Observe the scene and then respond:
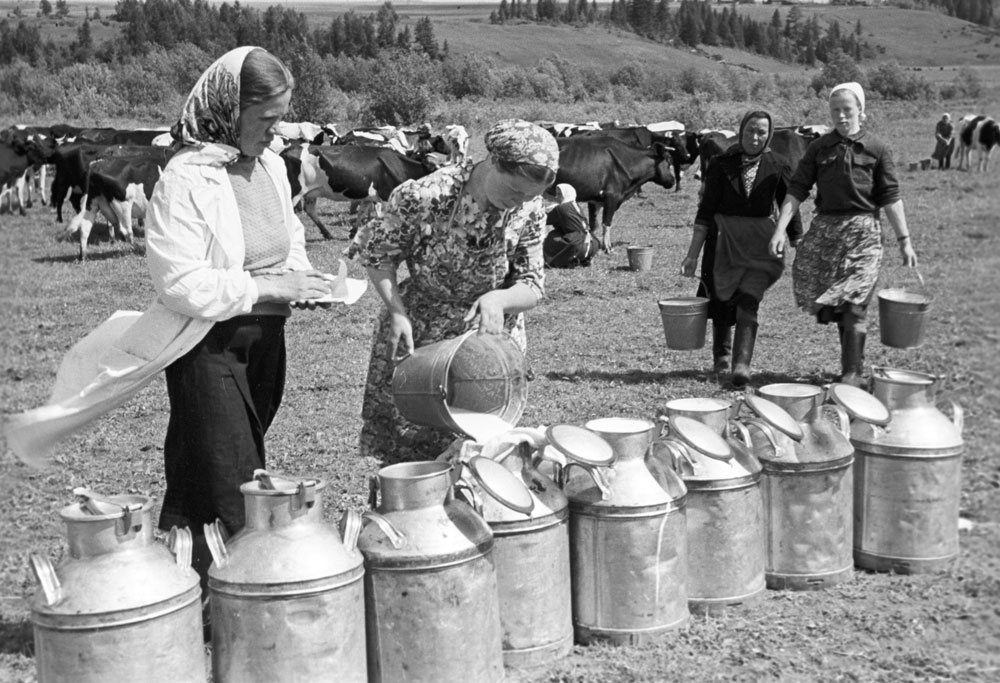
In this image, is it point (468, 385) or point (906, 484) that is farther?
point (906, 484)

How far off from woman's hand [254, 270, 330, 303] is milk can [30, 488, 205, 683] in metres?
0.64

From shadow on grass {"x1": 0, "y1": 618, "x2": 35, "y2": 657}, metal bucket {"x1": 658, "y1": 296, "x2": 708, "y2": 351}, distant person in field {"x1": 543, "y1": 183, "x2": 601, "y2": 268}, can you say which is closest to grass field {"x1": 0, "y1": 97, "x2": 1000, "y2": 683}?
shadow on grass {"x1": 0, "y1": 618, "x2": 35, "y2": 657}

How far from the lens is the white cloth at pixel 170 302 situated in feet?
9.89

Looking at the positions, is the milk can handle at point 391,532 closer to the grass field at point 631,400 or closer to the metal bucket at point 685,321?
the grass field at point 631,400

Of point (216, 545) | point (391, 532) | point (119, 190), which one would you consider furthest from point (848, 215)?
point (119, 190)

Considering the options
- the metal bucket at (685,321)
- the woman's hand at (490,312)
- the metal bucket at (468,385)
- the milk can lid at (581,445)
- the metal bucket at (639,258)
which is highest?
the woman's hand at (490,312)

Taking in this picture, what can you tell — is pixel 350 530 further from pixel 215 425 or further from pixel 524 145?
pixel 524 145

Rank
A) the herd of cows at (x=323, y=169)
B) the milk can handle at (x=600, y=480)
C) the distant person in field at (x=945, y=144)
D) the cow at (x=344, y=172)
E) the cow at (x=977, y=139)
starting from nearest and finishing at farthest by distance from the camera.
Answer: the milk can handle at (x=600, y=480) → the herd of cows at (x=323, y=169) → the cow at (x=344, y=172) → the cow at (x=977, y=139) → the distant person in field at (x=945, y=144)

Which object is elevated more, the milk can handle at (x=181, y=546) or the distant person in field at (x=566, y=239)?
the milk can handle at (x=181, y=546)

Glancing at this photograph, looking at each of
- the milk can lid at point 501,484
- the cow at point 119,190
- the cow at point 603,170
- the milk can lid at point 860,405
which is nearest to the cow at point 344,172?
the cow at point 119,190

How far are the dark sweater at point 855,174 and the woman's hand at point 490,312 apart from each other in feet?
12.2

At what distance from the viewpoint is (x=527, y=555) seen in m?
3.26

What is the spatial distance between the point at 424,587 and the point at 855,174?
469cm

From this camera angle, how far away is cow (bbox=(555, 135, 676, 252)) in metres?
15.7
